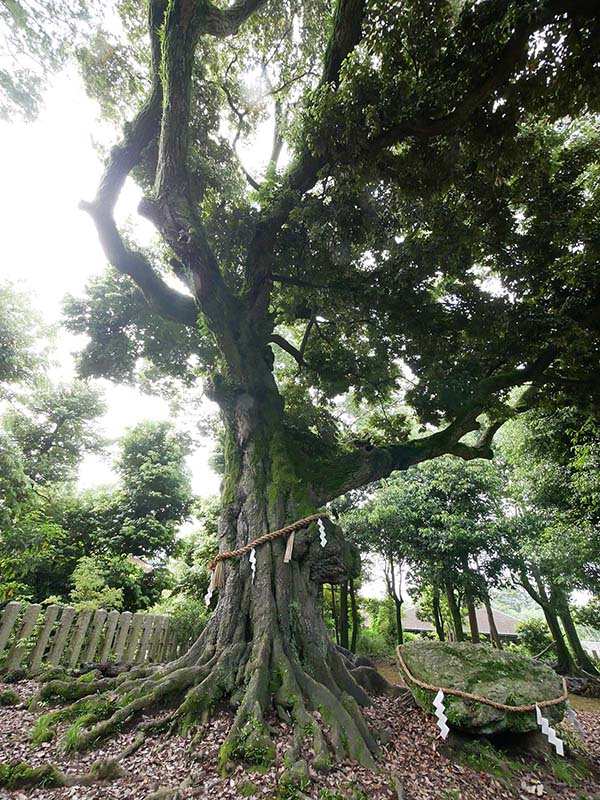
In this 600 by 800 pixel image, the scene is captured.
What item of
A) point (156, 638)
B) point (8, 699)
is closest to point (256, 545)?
point (8, 699)

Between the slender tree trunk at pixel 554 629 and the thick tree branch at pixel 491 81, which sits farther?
the slender tree trunk at pixel 554 629

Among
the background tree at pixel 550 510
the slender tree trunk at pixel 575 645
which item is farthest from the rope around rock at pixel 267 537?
the slender tree trunk at pixel 575 645

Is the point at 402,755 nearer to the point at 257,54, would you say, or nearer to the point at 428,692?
the point at 428,692

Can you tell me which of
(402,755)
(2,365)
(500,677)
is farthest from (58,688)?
(2,365)

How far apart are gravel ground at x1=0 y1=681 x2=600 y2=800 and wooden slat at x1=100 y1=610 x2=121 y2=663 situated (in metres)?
2.03

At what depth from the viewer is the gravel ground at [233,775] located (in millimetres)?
2545

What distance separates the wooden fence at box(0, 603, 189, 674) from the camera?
15.6 feet

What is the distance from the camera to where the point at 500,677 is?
4293mm

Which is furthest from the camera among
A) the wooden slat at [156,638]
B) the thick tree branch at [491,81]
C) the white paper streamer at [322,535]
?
the wooden slat at [156,638]

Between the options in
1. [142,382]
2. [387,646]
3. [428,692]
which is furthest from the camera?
[387,646]

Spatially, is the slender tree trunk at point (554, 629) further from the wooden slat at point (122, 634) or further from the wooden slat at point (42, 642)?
the wooden slat at point (42, 642)

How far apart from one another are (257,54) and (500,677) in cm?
1198

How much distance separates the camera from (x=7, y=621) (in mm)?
4645

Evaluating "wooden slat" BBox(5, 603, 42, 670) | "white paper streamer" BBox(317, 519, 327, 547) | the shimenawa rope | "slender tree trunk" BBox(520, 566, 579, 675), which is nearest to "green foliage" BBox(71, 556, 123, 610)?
"wooden slat" BBox(5, 603, 42, 670)
